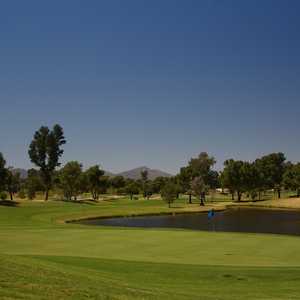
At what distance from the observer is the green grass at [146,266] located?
46.7 feet

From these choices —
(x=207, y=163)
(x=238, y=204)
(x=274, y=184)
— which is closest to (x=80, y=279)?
(x=238, y=204)

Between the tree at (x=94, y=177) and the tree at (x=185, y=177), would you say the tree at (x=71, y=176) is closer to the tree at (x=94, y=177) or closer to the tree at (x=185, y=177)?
the tree at (x=94, y=177)

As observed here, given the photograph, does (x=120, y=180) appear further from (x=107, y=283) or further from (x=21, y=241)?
(x=107, y=283)

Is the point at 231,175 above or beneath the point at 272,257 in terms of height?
above

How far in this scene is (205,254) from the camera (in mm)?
28922

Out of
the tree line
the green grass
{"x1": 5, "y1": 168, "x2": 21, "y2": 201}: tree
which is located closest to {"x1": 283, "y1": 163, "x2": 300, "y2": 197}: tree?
the tree line

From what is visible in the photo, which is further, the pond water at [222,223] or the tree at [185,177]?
the tree at [185,177]

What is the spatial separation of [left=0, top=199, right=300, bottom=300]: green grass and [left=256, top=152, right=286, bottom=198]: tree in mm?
126582

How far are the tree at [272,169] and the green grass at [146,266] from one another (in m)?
127

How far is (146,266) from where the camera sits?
2352cm

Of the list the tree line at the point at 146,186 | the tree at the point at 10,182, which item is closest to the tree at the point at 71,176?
the tree line at the point at 146,186

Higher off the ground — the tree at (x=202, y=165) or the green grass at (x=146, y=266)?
the tree at (x=202, y=165)

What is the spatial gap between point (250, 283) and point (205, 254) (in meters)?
8.89

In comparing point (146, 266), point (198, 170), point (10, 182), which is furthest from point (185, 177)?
point (146, 266)
